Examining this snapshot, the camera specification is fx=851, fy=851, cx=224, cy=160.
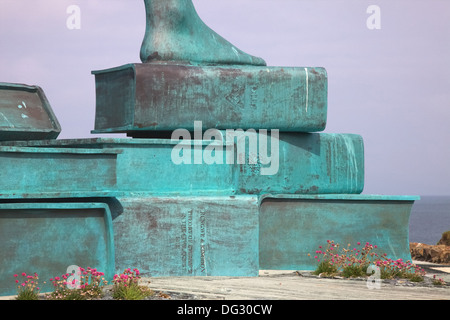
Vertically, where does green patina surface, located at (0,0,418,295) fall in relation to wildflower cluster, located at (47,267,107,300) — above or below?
above

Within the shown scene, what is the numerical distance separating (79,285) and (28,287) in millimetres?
609

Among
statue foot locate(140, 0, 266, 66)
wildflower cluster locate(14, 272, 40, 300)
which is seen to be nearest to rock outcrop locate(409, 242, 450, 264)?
statue foot locate(140, 0, 266, 66)

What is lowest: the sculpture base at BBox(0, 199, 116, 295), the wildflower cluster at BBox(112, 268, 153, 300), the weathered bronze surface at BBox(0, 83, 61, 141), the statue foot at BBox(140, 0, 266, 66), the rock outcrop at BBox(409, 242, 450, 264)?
the rock outcrop at BBox(409, 242, 450, 264)

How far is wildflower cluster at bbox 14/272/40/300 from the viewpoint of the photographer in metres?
9.99

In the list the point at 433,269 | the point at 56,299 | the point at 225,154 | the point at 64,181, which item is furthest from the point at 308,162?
the point at 56,299

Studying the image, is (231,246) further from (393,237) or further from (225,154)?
(393,237)

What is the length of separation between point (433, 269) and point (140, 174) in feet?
18.5

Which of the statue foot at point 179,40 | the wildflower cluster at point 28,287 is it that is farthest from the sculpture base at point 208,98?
the wildflower cluster at point 28,287

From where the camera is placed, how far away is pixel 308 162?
14.0 meters

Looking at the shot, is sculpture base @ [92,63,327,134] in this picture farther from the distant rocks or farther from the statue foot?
the distant rocks

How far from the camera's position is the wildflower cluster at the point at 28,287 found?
32.8 ft

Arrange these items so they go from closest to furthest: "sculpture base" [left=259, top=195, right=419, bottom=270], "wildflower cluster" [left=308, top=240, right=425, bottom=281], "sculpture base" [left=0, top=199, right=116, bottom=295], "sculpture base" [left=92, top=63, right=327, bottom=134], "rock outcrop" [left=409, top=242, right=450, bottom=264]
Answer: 1. "sculpture base" [left=0, top=199, right=116, bottom=295]
2. "wildflower cluster" [left=308, top=240, right=425, bottom=281]
3. "sculpture base" [left=92, top=63, right=327, bottom=134]
4. "sculpture base" [left=259, top=195, right=419, bottom=270]
5. "rock outcrop" [left=409, top=242, right=450, bottom=264]

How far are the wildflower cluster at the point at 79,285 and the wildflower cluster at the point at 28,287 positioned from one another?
193 millimetres

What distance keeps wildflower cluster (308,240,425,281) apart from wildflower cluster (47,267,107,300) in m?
3.73
